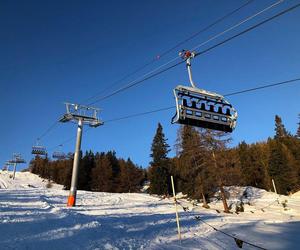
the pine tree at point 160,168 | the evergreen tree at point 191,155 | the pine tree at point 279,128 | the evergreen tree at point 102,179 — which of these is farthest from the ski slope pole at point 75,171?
the pine tree at point 279,128

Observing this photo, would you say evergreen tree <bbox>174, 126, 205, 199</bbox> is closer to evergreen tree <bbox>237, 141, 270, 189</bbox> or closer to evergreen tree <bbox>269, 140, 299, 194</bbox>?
evergreen tree <bbox>269, 140, 299, 194</bbox>

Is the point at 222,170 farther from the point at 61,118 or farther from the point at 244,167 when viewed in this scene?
the point at 244,167

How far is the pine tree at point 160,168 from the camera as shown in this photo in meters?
57.8

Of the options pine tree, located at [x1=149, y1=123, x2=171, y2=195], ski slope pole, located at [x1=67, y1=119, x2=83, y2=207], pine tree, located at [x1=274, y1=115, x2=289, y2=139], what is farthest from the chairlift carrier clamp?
pine tree, located at [x1=274, y1=115, x2=289, y2=139]

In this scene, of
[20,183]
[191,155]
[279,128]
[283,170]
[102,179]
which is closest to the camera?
[191,155]

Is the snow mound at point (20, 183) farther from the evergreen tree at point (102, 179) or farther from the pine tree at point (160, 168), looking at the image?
the pine tree at point (160, 168)

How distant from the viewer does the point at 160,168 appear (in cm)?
5781

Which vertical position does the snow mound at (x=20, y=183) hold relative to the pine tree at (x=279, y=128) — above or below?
below

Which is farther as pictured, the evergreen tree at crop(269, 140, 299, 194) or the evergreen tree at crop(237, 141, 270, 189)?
the evergreen tree at crop(237, 141, 270, 189)

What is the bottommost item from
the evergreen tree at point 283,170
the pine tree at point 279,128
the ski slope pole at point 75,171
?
the ski slope pole at point 75,171

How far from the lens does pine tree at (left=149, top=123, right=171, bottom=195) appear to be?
190ft

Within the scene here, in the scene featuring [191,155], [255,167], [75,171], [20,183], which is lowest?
[75,171]

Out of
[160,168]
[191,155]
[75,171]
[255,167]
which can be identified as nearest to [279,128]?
[255,167]

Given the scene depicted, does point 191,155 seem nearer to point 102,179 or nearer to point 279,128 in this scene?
point 102,179
